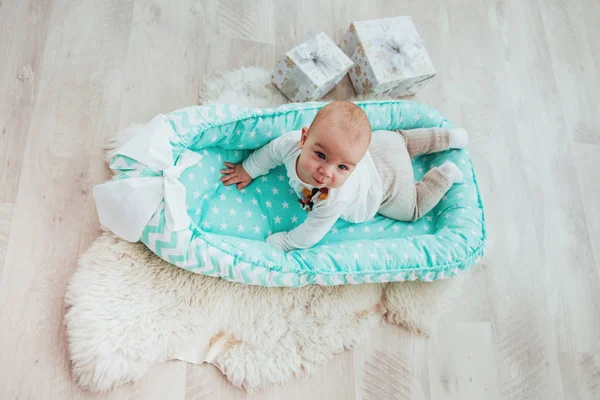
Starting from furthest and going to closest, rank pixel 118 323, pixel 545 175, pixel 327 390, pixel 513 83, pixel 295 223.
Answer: pixel 513 83 → pixel 545 175 → pixel 295 223 → pixel 327 390 → pixel 118 323

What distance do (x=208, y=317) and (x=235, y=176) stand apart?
422 millimetres

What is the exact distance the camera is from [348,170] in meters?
1.06

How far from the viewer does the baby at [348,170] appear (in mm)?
1012

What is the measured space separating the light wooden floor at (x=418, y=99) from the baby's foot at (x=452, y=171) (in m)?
0.27

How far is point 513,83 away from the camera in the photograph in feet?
5.93

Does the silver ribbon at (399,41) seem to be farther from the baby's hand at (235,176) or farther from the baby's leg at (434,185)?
the baby's hand at (235,176)

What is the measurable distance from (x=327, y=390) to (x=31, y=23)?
1.46 meters

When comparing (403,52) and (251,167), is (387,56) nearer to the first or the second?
(403,52)

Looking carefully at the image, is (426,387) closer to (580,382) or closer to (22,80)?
(580,382)

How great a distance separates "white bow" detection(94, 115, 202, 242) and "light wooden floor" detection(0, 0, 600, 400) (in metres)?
0.21

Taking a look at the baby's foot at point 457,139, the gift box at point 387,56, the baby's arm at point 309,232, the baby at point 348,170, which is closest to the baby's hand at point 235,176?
the baby at point 348,170

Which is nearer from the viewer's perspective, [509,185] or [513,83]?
[509,185]

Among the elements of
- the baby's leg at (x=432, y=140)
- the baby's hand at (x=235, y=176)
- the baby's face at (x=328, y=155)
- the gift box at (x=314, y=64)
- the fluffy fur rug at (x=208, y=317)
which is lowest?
the fluffy fur rug at (x=208, y=317)

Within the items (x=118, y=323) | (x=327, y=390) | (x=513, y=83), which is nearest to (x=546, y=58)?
(x=513, y=83)
